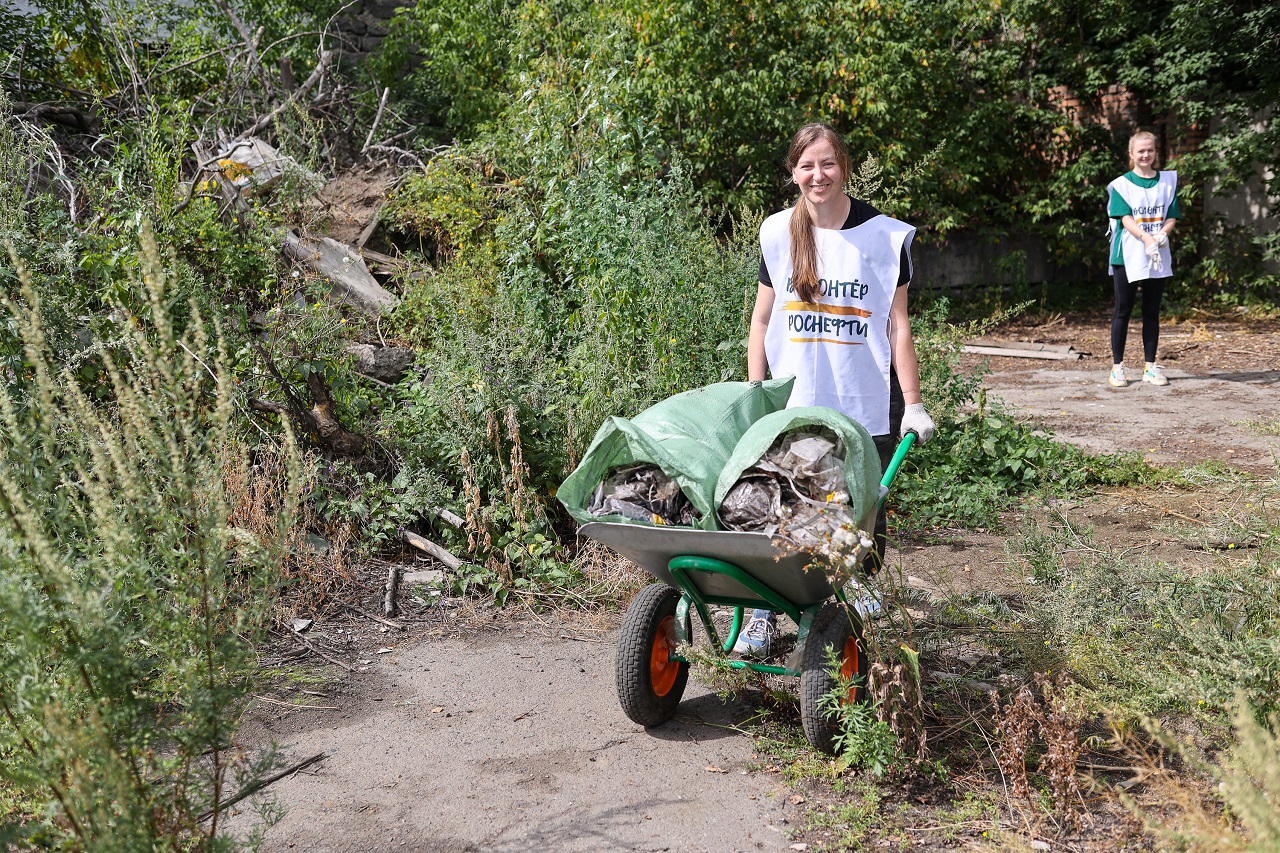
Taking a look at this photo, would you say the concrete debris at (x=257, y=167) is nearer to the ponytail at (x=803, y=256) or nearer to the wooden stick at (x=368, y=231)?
the wooden stick at (x=368, y=231)

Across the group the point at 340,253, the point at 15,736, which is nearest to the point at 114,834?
the point at 15,736

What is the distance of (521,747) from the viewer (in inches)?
130

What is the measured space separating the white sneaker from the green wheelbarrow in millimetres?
312

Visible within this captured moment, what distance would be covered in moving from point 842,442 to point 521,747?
Result: 4.71 feet

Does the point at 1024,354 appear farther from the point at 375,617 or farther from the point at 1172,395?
the point at 375,617

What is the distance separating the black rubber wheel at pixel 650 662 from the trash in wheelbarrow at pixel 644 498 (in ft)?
1.34

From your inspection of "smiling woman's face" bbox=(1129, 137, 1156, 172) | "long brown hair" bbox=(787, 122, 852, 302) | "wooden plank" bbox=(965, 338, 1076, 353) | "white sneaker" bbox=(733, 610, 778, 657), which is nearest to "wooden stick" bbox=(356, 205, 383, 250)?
"long brown hair" bbox=(787, 122, 852, 302)

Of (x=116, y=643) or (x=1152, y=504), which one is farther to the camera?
(x=1152, y=504)

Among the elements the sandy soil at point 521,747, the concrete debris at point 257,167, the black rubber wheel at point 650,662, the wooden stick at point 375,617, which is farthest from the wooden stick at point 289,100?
the black rubber wheel at point 650,662

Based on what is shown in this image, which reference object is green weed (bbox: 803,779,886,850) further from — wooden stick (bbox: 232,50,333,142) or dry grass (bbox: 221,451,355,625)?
wooden stick (bbox: 232,50,333,142)

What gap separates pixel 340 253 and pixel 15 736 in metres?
5.07

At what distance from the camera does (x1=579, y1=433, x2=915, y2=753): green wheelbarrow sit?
9.26ft

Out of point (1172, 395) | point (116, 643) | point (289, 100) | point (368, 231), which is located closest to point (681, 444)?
point (116, 643)

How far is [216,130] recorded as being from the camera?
7.78 m
